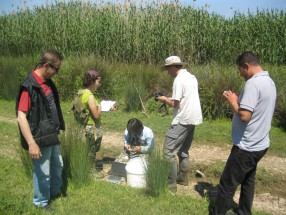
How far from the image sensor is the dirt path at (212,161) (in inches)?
203

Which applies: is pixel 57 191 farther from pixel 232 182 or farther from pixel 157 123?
pixel 157 123

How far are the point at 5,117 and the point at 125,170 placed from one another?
6.17 meters

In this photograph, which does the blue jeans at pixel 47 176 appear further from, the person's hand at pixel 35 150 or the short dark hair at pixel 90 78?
the short dark hair at pixel 90 78

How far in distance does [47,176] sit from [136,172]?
140cm

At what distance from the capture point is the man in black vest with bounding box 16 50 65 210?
394 centimetres

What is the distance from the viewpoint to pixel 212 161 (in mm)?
6828

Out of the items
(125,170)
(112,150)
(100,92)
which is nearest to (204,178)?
(125,170)

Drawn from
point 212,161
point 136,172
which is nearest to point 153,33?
point 212,161

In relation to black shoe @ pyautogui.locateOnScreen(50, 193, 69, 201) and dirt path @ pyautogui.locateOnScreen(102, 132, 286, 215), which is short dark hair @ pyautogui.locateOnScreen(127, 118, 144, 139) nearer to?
dirt path @ pyautogui.locateOnScreen(102, 132, 286, 215)

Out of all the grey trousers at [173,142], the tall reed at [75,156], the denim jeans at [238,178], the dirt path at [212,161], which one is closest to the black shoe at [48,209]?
the tall reed at [75,156]

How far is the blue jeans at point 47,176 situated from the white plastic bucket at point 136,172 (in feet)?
3.35

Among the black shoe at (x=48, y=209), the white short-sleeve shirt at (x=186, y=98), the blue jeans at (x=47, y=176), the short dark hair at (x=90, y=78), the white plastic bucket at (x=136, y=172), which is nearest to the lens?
the blue jeans at (x=47, y=176)

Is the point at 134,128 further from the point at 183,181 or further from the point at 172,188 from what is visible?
the point at 183,181

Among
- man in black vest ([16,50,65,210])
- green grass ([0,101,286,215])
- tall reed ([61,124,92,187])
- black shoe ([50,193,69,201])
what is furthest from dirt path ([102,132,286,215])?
man in black vest ([16,50,65,210])
